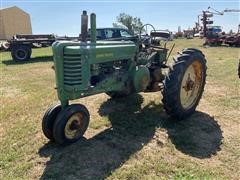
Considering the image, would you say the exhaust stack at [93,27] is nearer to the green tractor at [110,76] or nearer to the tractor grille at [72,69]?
the green tractor at [110,76]

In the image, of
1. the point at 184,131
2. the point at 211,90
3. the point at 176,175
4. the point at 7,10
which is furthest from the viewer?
the point at 7,10

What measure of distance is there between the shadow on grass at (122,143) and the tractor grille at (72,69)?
0.93 m

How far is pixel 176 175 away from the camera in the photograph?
407 cm

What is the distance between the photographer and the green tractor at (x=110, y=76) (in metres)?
4.69

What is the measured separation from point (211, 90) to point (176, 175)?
4522mm

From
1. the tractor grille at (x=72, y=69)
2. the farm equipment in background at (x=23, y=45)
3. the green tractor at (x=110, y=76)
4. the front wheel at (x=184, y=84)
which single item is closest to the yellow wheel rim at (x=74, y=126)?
the green tractor at (x=110, y=76)

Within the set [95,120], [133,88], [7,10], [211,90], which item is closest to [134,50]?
[133,88]

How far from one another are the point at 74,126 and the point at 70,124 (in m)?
0.09

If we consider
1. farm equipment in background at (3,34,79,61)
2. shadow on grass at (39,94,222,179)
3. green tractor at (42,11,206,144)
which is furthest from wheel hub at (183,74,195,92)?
farm equipment in background at (3,34,79,61)

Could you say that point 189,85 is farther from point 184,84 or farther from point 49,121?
point 49,121

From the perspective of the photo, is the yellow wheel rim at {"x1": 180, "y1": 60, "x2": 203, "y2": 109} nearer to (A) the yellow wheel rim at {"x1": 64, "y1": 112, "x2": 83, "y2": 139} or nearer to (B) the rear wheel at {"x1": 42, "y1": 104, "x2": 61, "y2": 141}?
(A) the yellow wheel rim at {"x1": 64, "y1": 112, "x2": 83, "y2": 139}

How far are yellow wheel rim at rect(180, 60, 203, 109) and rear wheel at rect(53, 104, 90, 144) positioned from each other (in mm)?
1952

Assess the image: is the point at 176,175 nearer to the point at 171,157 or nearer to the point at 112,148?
the point at 171,157

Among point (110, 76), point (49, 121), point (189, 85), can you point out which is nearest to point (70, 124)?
point (49, 121)
